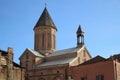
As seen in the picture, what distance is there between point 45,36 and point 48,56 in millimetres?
4581

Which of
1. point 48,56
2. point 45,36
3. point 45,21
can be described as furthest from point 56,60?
point 45,21

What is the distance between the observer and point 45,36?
5684cm

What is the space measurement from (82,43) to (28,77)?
12151mm

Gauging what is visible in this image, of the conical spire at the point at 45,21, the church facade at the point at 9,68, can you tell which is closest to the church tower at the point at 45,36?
the conical spire at the point at 45,21

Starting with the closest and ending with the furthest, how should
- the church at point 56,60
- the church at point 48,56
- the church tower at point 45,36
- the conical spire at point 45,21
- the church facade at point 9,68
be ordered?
the church facade at point 9,68 < the church at point 56,60 < the church at point 48,56 < the church tower at point 45,36 < the conical spire at point 45,21

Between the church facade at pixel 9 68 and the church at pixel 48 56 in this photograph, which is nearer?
the church facade at pixel 9 68

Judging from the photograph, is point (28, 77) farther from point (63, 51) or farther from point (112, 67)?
point (112, 67)

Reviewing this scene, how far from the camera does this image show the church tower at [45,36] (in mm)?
56812

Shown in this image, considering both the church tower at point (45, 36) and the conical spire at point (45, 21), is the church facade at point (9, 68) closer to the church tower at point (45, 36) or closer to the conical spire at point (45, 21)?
the church tower at point (45, 36)

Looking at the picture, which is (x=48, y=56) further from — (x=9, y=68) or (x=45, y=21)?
(x=9, y=68)

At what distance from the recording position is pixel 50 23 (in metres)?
58.4

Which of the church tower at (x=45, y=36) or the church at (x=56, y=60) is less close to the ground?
the church tower at (x=45, y=36)

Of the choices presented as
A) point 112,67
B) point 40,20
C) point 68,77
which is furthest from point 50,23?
point 112,67

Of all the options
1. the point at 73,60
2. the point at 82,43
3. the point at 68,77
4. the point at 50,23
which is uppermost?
the point at 50,23
